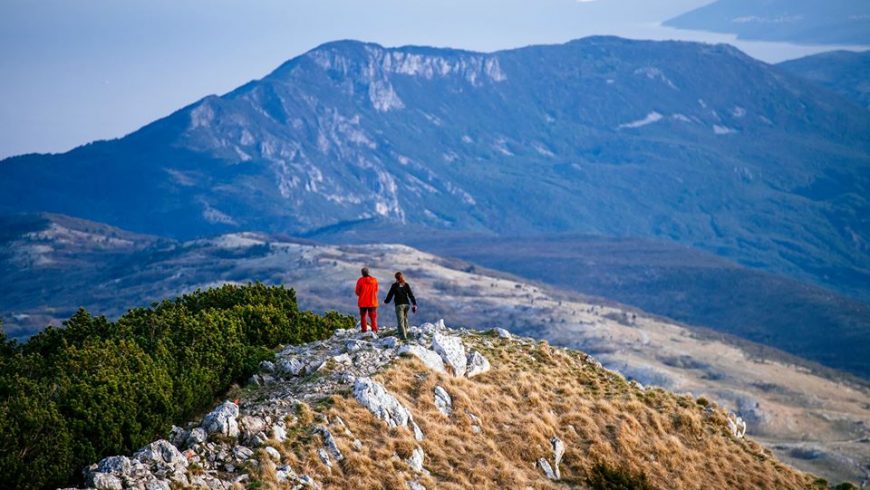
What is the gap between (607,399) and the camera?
42.9 m

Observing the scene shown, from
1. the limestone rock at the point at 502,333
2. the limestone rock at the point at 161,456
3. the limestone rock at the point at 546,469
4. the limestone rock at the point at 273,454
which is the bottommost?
the limestone rock at the point at 546,469

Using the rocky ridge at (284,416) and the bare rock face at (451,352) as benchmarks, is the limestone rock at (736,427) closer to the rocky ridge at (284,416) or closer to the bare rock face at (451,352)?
the rocky ridge at (284,416)

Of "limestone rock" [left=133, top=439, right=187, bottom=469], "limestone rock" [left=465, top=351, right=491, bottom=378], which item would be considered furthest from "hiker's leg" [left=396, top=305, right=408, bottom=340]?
"limestone rock" [left=133, top=439, right=187, bottom=469]

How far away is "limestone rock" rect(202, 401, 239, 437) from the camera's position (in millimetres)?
30078

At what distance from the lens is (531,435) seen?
3628 centimetres

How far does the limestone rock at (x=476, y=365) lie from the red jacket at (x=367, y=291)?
486 cm

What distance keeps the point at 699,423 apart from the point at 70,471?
27093 mm

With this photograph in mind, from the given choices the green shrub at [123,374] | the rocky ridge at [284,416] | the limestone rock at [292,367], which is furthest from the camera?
the limestone rock at [292,367]

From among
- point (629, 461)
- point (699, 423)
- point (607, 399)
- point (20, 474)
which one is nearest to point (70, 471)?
point (20, 474)

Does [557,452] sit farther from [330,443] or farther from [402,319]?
[330,443]

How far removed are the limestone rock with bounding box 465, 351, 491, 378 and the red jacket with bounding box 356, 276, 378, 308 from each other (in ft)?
15.9

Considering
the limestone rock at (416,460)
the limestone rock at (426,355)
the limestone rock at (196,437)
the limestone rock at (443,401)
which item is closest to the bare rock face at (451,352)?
the limestone rock at (426,355)

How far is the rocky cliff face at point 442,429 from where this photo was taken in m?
29.4

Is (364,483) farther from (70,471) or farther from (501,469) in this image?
(70,471)
